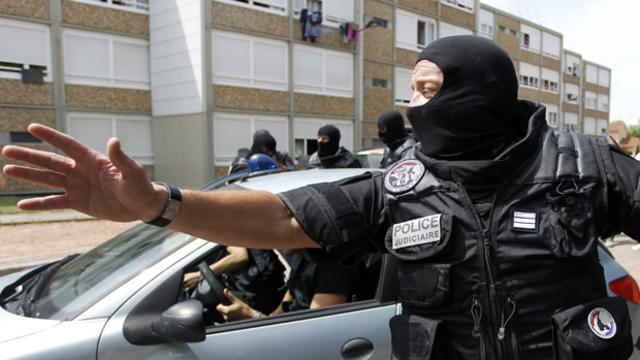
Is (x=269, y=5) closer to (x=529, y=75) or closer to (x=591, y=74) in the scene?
(x=529, y=75)

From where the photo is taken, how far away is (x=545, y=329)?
1174 mm

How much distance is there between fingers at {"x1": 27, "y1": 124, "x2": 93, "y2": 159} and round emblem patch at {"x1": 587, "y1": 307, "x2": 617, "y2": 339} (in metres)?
1.36

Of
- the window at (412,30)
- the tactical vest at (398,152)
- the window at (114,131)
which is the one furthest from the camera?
the window at (412,30)

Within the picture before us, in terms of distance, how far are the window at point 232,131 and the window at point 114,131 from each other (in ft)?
9.70

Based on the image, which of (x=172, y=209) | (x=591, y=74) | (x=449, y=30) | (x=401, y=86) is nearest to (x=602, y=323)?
(x=172, y=209)

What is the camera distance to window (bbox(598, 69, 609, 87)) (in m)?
45.6

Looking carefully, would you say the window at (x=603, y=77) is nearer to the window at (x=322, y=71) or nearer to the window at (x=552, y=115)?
the window at (x=552, y=115)

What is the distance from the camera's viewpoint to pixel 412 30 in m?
23.9

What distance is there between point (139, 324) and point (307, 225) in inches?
36.8

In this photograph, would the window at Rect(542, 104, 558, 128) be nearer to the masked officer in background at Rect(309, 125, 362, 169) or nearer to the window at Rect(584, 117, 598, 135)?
the window at Rect(584, 117, 598, 135)

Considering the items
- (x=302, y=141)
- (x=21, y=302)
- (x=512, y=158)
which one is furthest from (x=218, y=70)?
(x=512, y=158)

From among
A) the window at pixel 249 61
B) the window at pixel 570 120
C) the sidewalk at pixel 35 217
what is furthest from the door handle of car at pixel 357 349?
the window at pixel 570 120

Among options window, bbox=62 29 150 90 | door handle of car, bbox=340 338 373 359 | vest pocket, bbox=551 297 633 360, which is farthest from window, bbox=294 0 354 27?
vest pocket, bbox=551 297 633 360

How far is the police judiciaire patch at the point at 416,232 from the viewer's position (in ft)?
4.02
